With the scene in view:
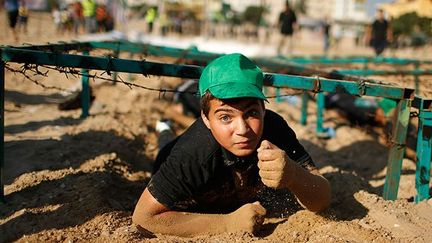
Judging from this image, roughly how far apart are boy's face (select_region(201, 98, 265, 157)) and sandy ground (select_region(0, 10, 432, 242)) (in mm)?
573

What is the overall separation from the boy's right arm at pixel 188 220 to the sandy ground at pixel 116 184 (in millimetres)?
48

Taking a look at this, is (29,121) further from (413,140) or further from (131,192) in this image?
(413,140)

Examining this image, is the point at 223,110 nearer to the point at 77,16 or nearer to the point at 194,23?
the point at 77,16

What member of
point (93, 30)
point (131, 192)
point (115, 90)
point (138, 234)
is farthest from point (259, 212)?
point (93, 30)

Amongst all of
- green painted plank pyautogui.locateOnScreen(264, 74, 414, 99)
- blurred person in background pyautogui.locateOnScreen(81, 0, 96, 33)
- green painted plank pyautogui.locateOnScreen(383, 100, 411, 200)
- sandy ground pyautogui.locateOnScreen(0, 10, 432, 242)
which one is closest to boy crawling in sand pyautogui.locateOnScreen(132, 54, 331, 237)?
sandy ground pyautogui.locateOnScreen(0, 10, 432, 242)

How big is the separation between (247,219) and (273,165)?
1.65ft

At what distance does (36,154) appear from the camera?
403 cm

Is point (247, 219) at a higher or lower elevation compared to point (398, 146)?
lower

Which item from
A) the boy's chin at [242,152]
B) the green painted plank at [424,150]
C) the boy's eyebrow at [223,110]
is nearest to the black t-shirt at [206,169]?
the boy's chin at [242,152]

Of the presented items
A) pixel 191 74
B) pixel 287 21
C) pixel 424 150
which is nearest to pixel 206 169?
pixel 191 74

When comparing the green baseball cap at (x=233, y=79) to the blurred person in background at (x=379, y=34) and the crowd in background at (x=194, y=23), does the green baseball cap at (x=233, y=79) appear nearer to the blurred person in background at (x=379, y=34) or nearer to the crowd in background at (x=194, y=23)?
the crowd in background at (x=194, y=23)

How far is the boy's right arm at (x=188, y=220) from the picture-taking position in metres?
2.56

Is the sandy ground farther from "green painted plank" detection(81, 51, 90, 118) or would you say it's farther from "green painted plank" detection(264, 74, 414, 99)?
"green painted plank" detection(264, 74, 414, 99)

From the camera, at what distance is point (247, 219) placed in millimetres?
2594
